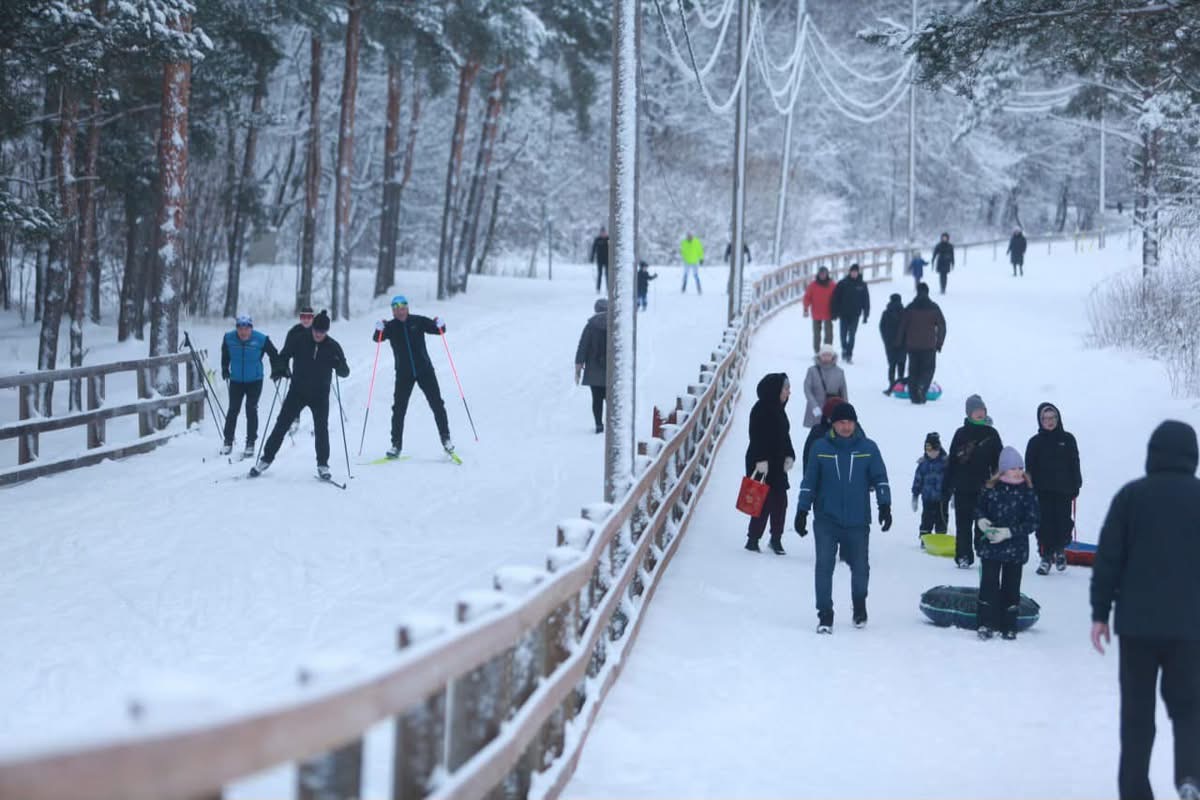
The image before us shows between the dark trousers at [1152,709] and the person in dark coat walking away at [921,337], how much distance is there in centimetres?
1520

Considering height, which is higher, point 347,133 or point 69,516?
point 347,133

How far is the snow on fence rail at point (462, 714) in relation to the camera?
256cm

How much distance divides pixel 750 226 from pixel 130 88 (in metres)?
38.7

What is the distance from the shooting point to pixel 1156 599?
6.15 meters

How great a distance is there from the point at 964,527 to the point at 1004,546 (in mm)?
2741

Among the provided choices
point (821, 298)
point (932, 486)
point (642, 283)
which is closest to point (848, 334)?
point (821, 298)

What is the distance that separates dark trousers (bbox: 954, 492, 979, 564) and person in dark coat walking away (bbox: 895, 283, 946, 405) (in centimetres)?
876

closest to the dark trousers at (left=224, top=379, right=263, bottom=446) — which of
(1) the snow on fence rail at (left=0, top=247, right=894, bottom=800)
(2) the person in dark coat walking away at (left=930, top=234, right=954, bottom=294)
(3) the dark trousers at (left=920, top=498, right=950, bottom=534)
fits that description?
(3) the dark trousers at (left=920, top=498, right=950, bottom=534)

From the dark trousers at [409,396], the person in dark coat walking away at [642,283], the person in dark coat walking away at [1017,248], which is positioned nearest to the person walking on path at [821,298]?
the person in dark coat walking away at [642,283]

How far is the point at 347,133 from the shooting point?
3192 centimetres

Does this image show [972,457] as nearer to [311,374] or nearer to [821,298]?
[311,374]

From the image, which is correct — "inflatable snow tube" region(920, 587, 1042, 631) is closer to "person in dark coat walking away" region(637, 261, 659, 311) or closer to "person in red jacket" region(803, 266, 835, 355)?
"person in red jacket" region(803, 266, 835, 355)

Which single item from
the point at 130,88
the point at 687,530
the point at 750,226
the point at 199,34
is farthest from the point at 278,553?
the point at 750,226

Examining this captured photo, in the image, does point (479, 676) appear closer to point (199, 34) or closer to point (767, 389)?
point (767, 389)
